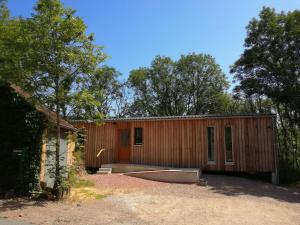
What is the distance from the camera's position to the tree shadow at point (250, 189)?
13.3 meters

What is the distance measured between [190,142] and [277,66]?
7.90m

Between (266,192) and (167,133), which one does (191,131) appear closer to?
(167,133)

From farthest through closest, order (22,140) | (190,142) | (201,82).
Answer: (201,82), (190,142), (22,140)

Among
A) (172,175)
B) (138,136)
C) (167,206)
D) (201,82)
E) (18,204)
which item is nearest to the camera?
(18,204)

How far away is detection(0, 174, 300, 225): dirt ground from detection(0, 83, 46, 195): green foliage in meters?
1.19

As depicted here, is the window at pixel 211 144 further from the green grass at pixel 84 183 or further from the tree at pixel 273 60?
the green grass at pixel 84 183

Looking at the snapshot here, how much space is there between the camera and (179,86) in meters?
39.0

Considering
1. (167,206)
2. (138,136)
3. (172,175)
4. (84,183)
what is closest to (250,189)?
(172,175)

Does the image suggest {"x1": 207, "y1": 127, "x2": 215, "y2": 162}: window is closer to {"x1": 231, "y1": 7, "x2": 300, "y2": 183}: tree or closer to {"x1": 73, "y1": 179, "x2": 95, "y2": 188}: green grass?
{"x1": 231, "y1": 7, "x2": 300, "y2": 183}: tree

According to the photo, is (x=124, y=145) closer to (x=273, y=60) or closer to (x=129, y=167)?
(x=129, y=167)

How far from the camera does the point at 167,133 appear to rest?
19.0 metres

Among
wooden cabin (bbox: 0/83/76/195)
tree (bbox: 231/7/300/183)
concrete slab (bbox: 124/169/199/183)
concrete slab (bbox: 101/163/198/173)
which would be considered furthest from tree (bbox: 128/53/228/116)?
wooden cabin (bbox: 0/83/76/195)

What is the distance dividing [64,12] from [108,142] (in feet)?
35.7

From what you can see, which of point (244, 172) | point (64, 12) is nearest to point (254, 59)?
point (244, 172)
